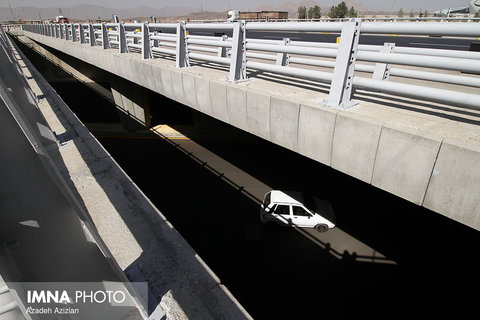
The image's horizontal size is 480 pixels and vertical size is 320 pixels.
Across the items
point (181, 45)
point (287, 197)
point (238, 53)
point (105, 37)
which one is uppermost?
point (105, 37)

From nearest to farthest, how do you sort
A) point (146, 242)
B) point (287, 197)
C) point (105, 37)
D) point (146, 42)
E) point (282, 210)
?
point (146, 242) → point (146, 42) → point (282, 210) → point (287, 197) → point (105, 37)

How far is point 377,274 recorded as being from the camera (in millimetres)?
7699

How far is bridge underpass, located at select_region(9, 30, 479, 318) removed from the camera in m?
7.09

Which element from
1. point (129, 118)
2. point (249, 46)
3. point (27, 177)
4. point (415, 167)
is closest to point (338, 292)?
point (415, 167)

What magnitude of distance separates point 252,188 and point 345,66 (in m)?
8.93

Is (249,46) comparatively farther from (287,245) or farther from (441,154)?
(287,245)

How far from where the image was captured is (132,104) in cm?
1744

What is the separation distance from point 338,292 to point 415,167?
5904 millimetres

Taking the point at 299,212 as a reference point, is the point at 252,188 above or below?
below

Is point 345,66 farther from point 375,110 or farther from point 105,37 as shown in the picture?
point 105,37

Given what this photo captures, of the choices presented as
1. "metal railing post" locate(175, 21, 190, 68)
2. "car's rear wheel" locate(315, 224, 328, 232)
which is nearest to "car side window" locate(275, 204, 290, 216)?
"car's rear wheel" locate(315, 224, 328, 232)

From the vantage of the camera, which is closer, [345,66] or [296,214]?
[345,66]

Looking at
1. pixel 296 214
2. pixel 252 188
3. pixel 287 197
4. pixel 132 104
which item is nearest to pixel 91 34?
pixel 132 104

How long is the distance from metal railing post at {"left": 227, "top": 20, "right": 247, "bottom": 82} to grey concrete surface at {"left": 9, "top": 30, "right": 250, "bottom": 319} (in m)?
2.75
